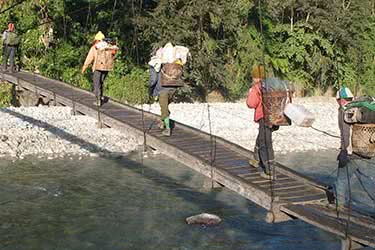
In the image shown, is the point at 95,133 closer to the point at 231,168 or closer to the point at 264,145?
the point at 231,168

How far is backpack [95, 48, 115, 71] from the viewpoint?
1177 centimetres

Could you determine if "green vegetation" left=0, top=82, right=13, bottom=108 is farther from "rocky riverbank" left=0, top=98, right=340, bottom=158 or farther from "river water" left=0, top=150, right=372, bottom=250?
"river water" left=0, top=150, right=372, bottom=250

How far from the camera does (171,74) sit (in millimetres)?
9734

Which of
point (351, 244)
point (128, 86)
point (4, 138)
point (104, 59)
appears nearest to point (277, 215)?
point (351, 244)

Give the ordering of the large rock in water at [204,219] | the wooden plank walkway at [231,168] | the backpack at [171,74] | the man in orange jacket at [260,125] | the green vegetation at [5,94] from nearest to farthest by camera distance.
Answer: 1. the wooden plank walkway at [231,168]
2. the man in orange jacket at [260,125]
3. the backpack at [171,74]
4. the large rock in water at [204,219]
5. the green vegetation at [5,94]

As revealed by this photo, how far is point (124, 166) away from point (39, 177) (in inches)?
100

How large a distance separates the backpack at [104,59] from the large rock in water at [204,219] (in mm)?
3591

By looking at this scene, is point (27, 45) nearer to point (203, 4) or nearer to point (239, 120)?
point (203, 4)

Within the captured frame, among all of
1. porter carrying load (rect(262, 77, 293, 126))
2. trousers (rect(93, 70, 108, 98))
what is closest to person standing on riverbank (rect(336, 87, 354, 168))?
porter carrying load (rect(262, 77, 293, 126))

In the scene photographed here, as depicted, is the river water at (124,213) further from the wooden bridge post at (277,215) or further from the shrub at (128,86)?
the shrub at (128,86)

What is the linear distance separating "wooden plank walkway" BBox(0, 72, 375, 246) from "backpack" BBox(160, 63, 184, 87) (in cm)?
99

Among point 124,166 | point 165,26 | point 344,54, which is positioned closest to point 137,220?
point 124,166

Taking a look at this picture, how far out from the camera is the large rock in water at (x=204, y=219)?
35.0 feet

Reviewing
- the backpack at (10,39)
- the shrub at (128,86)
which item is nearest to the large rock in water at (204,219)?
the backpack at (10,39)
